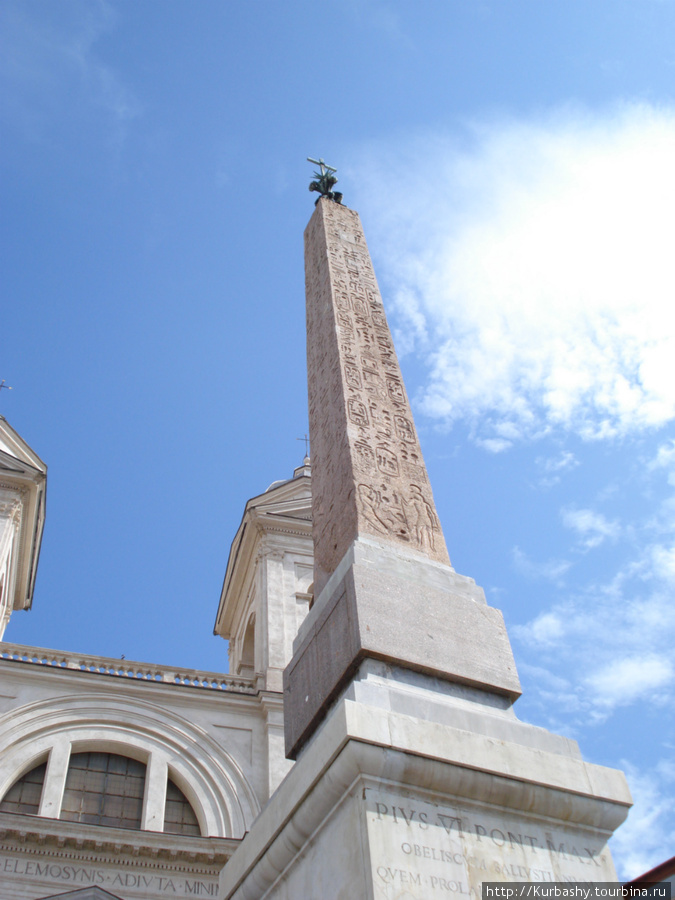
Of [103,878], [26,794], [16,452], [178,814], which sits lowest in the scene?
[103,878]

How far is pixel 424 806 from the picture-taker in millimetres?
4316

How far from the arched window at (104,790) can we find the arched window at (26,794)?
0.48 metres

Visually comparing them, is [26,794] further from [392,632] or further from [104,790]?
[392,632]

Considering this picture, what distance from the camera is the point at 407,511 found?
6586 millimetres

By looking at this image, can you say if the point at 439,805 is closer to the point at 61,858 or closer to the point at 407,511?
the point at 407,511

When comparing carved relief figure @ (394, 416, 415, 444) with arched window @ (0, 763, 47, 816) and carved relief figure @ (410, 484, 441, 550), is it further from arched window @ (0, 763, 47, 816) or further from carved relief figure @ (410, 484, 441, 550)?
arched window @ (0, 763, 47, 816)

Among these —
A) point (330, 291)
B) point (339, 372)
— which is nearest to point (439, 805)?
point (339, 372)

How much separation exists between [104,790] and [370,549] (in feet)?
41.9

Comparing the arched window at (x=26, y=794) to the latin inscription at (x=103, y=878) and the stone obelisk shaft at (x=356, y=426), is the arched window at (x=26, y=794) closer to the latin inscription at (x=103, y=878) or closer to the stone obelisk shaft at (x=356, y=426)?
the latin inscription at (x=103, y=878)

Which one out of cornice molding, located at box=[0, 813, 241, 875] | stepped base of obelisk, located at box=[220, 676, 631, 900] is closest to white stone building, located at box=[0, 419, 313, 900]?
cornice molding, located at box=[0, 813, 241, 875]

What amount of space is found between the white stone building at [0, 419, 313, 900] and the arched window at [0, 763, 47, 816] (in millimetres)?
20

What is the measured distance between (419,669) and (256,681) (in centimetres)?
1459

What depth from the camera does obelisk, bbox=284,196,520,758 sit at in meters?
5.33

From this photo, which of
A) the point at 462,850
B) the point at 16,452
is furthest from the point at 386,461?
the point at 16,452
